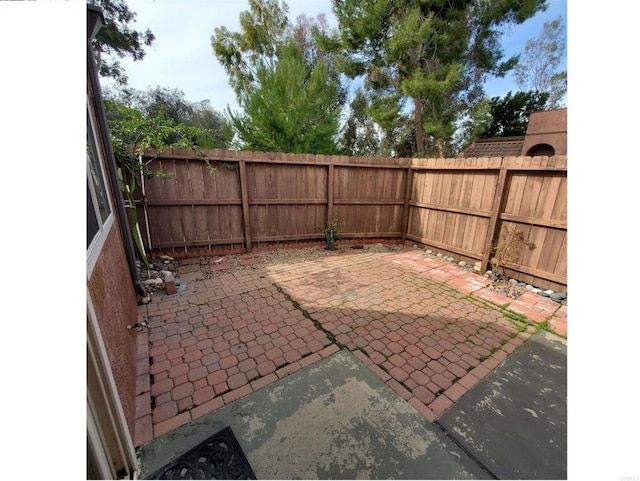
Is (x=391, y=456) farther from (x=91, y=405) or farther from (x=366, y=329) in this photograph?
(x=91, y=405)

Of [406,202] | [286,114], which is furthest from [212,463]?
[286,114]

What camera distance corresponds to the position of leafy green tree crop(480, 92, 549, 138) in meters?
15.2

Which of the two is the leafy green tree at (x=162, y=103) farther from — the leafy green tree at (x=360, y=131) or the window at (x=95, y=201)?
the window at (x=95, y=201)

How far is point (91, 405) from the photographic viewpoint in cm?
103

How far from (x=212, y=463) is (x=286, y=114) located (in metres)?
8.42

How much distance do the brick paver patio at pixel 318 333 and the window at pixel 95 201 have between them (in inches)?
45.2

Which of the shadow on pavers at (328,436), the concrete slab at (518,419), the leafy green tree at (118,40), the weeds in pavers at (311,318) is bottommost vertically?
the concrete slab at (518,419)

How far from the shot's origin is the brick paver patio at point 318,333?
2.08 m

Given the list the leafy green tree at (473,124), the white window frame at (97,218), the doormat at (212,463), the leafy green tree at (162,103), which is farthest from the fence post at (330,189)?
the leafy green tree at (162,103)

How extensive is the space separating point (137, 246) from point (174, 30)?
12.5ft

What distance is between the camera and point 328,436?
1.71 m

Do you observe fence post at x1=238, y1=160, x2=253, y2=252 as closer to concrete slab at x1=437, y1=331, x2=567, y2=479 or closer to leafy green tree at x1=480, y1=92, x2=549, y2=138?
concrete slab at x1=437, y1=331, x2=567, y2=479
